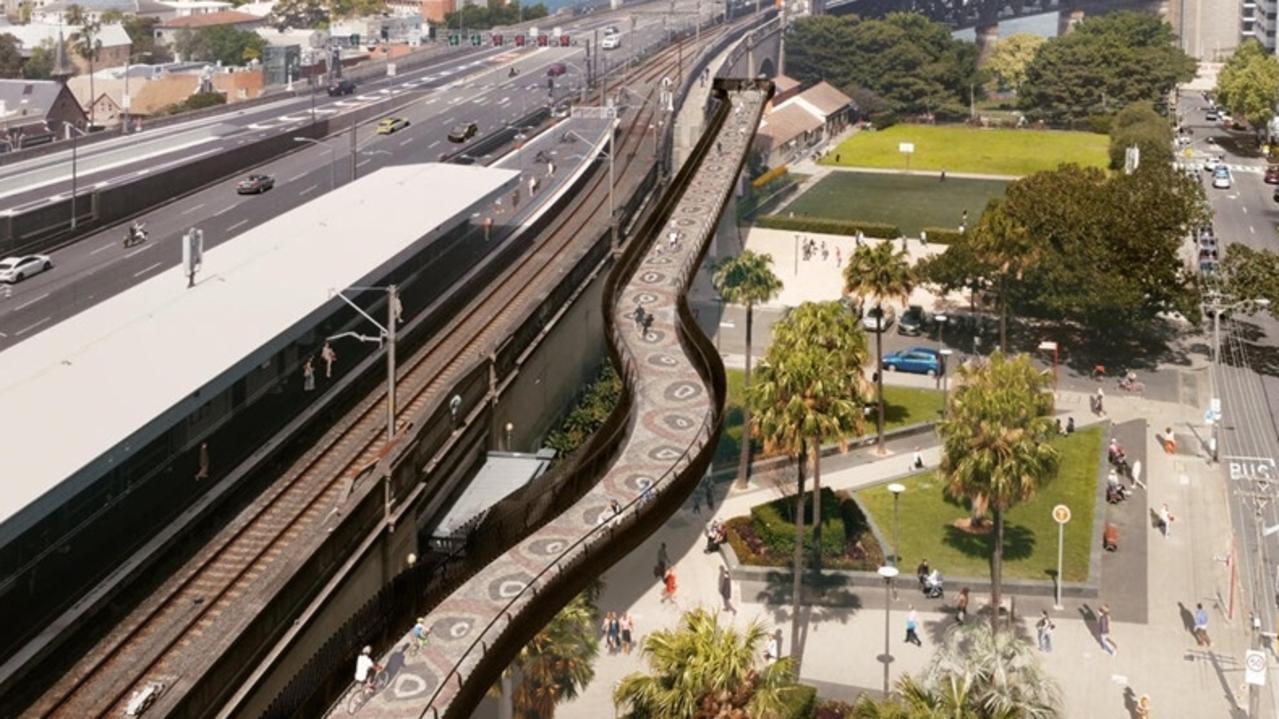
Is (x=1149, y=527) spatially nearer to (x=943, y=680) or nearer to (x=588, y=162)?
(x=943, y=680)

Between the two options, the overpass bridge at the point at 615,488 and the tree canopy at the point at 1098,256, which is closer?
the overpass bridge at the point at 615,488


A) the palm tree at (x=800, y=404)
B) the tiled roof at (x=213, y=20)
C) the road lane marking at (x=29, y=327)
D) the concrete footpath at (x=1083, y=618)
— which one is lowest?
the concrete footpath at (x=1083, y=618)

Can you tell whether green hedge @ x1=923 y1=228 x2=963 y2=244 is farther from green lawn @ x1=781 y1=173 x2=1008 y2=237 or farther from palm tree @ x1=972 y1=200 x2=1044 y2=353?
palm tree @ x1=972 y1=200 x2=1044 y2=353

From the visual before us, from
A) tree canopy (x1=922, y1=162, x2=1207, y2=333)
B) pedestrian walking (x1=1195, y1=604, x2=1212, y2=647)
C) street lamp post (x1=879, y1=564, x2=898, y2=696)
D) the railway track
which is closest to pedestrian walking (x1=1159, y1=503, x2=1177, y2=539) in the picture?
pedestrian walking (x1=1195, y1=604, x2=1212, y2=647)

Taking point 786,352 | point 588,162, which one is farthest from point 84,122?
point 786,352

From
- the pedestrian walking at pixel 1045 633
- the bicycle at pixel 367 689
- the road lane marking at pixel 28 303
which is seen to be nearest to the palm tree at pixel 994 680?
the bicycle at pixel 367 689

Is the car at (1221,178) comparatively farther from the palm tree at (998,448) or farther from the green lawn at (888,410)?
the palm tree at (998,448)

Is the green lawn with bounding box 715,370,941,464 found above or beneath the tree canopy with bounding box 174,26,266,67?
beneath

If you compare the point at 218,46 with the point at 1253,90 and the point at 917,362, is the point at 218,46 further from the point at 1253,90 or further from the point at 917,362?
the point at 1253,90
